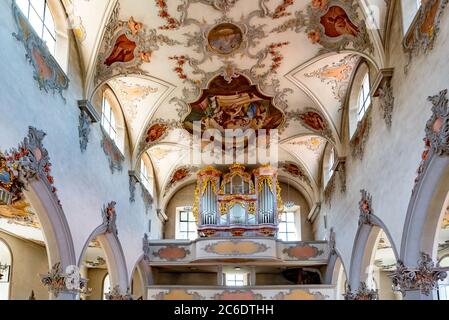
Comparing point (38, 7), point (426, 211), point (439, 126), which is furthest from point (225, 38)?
point (426, 211)

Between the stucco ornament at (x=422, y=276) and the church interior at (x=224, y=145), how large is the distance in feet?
0.09

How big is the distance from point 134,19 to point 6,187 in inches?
287

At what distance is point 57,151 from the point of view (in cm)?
1238

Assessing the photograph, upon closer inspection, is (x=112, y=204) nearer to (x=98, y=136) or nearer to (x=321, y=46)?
(x=98, y=136)

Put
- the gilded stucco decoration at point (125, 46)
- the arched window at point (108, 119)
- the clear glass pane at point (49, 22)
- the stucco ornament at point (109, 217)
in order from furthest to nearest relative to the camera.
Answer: the arched window at point (108, 119), the stucco ornament at point (109, 217), the gilded stucco decoration at point (125, 46), the clear glass pane at point (49, 22)

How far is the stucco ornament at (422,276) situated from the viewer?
36.1 feet

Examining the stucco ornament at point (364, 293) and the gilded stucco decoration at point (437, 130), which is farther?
the stucco ornament at point (364, 293)

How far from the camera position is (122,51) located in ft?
50.9

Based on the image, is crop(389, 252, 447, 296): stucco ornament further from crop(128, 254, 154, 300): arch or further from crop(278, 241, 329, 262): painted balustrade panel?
crop(128, 254, 154, 300): arch

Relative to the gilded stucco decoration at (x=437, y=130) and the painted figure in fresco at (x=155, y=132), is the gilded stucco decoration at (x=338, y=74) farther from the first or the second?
the gilded stucco decoration at (x=437, y=130)

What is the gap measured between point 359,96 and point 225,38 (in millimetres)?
4769

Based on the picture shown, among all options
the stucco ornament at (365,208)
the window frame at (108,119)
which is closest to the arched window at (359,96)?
the stucco ornament at (365,208)
